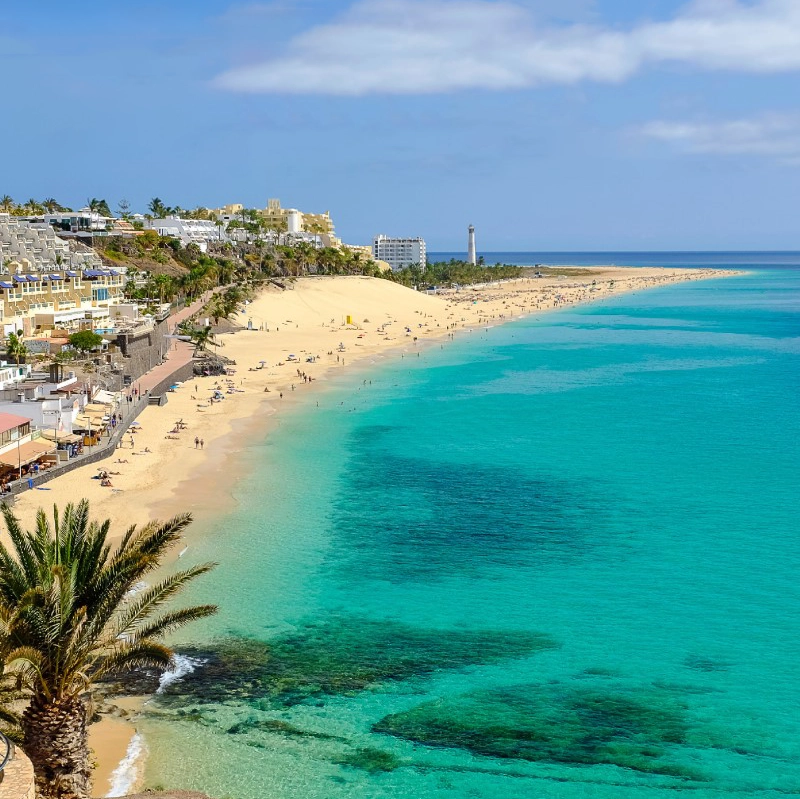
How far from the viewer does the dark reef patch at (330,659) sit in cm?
2202

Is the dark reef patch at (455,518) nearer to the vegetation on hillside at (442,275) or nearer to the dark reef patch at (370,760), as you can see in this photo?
the dark reef patch at (370,760)

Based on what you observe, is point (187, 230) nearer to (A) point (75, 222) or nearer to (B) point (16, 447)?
(A) point (75, 222)

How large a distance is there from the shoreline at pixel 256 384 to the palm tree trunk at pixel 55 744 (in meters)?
2.20

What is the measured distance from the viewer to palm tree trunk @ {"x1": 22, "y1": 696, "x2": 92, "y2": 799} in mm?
15664

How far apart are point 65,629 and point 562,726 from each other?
1070 centimetres

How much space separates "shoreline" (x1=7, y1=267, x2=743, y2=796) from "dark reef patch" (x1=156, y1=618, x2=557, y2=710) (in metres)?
2.52

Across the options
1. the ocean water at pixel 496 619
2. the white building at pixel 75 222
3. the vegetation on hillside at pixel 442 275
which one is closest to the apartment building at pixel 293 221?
the vegetation on hillside at pixel 442 275

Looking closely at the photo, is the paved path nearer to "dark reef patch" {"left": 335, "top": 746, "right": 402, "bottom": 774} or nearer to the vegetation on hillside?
"dark reef patch" {"left": 335, "top": 746, "right": 402, "bottom": 774}

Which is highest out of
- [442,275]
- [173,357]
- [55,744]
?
[442,275]

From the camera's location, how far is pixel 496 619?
26.2 metres

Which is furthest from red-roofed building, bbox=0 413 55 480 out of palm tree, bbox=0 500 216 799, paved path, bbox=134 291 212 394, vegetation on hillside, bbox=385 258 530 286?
vegetation on hillside, bbox=385 258 530 286

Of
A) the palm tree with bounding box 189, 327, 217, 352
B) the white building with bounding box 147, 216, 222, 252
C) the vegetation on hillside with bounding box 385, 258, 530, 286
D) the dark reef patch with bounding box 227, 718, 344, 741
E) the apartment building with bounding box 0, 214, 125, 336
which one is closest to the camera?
the dark reef patch with bounding box 227, 718, 344, 741

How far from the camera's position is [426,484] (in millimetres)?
40312

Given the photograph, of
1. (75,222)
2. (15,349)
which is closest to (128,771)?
(15,349)
